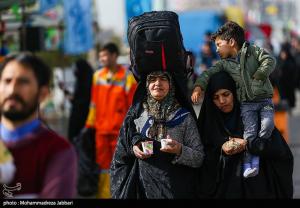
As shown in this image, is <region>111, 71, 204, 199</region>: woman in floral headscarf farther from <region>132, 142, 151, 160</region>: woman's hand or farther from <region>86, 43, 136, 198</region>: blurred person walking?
<region>86, 43, 136, 198</region>: blurred person walking

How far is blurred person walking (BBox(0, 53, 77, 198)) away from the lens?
3.35 m

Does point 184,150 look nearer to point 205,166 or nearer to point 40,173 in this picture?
point 205,166

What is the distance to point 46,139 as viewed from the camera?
3.46 meters

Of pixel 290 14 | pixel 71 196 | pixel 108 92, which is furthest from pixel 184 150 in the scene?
pixel 290 14

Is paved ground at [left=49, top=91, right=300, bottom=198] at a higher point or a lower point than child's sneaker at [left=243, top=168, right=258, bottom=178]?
lower

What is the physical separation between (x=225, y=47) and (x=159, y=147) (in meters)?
0.82

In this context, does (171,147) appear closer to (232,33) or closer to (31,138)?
(232,33)

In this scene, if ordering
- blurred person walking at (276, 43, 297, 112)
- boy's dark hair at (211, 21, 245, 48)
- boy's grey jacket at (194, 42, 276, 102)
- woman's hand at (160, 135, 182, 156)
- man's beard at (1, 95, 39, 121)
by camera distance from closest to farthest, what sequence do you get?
man's beard at (1, 95, 39, 121)
woman's hand at (160, 135, 182, 156)
boy's grey jacket at (194, 42, 276, 102)
boy's dark hair at (211, 21, 245, 48)
blurred person walking at (276, 43, 297, 112)

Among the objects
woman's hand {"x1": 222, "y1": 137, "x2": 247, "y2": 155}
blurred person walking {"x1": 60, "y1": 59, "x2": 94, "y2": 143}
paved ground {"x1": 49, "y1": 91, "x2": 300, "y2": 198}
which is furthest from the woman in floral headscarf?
paved ground {"x1": 49, "y1": 91, "x2": 300, "y2": 198}

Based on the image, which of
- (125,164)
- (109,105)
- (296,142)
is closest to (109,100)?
(109,105)

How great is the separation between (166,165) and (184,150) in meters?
0.17

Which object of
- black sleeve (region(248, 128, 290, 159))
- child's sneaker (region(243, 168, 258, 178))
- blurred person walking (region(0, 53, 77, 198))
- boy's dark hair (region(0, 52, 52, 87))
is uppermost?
boy's dark hair (region(0, 52, 52, 87))

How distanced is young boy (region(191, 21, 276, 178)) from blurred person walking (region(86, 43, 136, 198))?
11.1ft

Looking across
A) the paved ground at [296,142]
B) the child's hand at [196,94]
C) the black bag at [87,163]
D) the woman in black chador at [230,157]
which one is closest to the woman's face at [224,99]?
the woman in black chador at [230,157]
